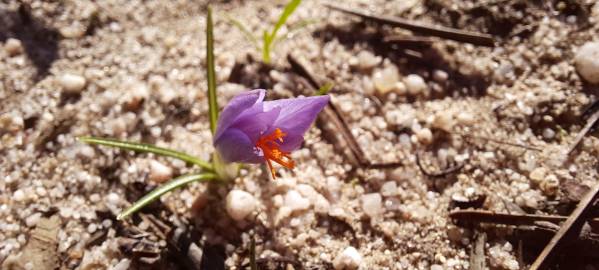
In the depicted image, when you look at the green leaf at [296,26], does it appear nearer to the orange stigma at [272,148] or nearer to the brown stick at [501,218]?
the orange stigma at [272,148]

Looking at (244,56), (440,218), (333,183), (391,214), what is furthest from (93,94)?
(440,218)

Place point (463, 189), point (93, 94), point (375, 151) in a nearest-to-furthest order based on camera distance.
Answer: point (463, 189) → point (375, 151) → point (93, 94)

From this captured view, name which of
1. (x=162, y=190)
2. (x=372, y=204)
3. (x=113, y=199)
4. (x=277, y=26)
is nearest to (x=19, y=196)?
(x=113, y=199)

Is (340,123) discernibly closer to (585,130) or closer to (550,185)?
(550,185)

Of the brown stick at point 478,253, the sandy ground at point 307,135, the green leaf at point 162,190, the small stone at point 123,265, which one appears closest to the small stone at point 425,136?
the sandy ground at point 307,135

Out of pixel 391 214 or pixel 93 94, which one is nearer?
pixel 391 214

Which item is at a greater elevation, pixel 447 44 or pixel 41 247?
pixel 447 44

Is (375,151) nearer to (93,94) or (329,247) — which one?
(329,247)
